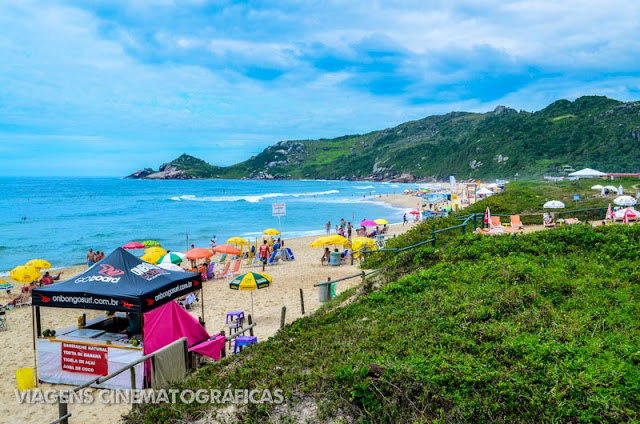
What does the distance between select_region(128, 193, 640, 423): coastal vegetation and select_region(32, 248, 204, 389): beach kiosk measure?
2261 mm

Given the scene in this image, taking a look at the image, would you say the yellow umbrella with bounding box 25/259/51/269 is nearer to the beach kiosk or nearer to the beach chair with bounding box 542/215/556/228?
the beach kiosk

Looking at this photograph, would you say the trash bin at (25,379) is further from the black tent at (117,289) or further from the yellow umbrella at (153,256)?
the yellow umbrella at (153,256)

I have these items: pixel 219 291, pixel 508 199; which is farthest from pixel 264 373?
pixel 508 199

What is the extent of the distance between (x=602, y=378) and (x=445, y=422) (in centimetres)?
165

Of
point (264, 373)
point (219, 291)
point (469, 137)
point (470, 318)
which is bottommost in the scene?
point (219, 291)

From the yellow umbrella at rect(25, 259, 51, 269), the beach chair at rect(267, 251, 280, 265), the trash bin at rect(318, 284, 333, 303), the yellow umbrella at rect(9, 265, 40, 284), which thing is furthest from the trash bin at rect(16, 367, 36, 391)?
the beach chair at rect(267, 251, 280, 265)

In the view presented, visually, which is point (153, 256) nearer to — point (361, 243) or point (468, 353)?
point (361, 243)

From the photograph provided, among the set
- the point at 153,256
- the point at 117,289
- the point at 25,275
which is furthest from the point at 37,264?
the point at 117,289

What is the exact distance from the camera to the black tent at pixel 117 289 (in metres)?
7.38

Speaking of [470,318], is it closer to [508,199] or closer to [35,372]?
[35,372]

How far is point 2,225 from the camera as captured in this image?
149ft

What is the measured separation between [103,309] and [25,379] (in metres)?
2.28

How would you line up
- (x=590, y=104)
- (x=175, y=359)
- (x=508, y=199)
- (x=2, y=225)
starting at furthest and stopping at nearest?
(x=590, y=104)
(x=2, y=225)
(x=508, y=199)
(x=175, y=359)

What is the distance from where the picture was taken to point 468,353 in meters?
4.82
